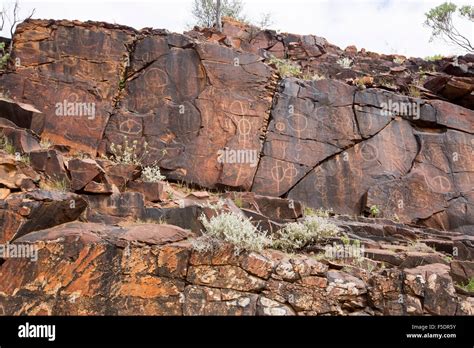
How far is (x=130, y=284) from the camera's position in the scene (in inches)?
276

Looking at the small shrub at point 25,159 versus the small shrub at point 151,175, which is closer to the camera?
the small shrub at point 25,159

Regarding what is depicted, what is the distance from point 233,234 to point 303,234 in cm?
168

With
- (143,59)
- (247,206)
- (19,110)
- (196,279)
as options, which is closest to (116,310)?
(196,279)

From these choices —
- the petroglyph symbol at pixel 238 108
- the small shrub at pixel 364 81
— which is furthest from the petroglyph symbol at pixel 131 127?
the small shrub at pixel 364 81

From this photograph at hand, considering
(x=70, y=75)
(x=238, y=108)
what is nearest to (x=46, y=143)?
(x=70, y=75)

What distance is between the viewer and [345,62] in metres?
16.4

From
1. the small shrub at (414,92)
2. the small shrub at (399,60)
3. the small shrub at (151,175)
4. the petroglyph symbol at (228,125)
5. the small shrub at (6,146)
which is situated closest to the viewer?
the small shrub at (6,146)

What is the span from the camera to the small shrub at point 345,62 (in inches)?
637

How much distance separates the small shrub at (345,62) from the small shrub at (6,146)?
10.8 metres

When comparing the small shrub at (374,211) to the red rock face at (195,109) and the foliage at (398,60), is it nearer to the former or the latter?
the red rock face at (195,109)

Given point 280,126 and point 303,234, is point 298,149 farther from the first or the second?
point 303,234

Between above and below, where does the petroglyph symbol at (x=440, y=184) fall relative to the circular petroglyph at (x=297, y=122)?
below

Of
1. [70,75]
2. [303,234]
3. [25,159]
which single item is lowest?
[303,234]

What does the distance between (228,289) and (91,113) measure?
24.9 feet
